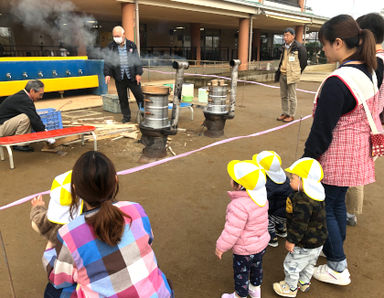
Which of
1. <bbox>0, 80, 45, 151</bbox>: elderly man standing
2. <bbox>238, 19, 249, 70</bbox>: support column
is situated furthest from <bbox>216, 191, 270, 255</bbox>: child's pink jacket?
<bbox>238, 19, 249, 70</bbox>: support column

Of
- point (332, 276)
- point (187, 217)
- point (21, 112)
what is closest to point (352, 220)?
point (332, 276)

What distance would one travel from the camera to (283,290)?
8.16 feet

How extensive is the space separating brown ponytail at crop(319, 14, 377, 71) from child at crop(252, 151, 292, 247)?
1040mm

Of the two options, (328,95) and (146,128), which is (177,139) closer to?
(146,128)

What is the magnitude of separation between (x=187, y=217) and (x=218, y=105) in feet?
11.4

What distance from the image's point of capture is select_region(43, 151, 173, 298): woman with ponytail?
147cm

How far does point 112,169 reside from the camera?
1537mm

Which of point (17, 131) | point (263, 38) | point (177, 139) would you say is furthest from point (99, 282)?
point (263, 38)

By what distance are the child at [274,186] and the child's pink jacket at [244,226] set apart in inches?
25.5

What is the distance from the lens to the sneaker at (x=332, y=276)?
2.60m

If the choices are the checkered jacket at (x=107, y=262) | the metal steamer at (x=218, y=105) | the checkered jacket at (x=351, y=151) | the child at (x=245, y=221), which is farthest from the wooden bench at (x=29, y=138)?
the checkered jacket at (x=351, y=151)

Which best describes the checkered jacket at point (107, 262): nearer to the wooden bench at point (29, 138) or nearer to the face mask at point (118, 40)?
the wooden bench at point (29, 138)

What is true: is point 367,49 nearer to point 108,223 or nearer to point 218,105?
point 108,223

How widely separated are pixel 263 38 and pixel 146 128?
3560cm
